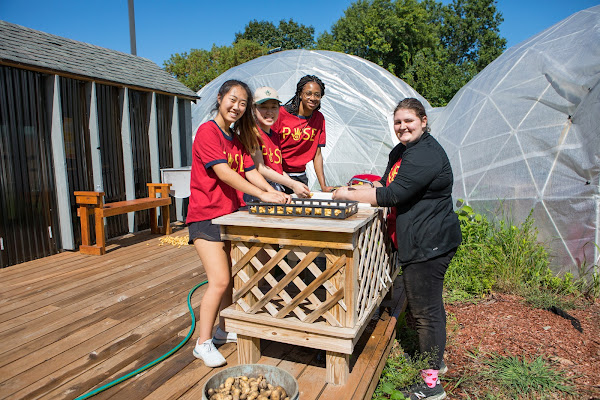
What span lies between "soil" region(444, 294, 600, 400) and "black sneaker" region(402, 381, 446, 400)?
0.19m

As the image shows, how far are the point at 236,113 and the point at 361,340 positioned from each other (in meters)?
1.97

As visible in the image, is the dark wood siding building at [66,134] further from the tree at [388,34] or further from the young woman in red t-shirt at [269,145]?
the tree at [388,34]

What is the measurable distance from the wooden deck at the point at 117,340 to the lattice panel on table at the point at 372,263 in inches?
15.9

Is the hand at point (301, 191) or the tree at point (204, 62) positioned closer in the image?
the hand at point (301, 191)

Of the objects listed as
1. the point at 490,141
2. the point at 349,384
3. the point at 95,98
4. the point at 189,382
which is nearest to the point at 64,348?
the point at 189,382

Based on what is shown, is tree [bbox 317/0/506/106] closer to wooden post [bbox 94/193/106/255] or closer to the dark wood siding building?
the dark wood siding building

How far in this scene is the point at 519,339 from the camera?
142 inches

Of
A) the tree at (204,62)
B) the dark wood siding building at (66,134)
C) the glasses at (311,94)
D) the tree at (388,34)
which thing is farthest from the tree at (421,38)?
the glasses at (311,94)

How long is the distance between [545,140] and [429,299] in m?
3.98

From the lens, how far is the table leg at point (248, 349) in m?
2.75

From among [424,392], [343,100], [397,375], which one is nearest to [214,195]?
[397,375]

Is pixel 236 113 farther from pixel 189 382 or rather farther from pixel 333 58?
pixel 333 58

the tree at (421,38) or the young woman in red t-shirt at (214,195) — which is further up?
the tree at (421,38)

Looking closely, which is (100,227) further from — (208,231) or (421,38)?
(421,38)
